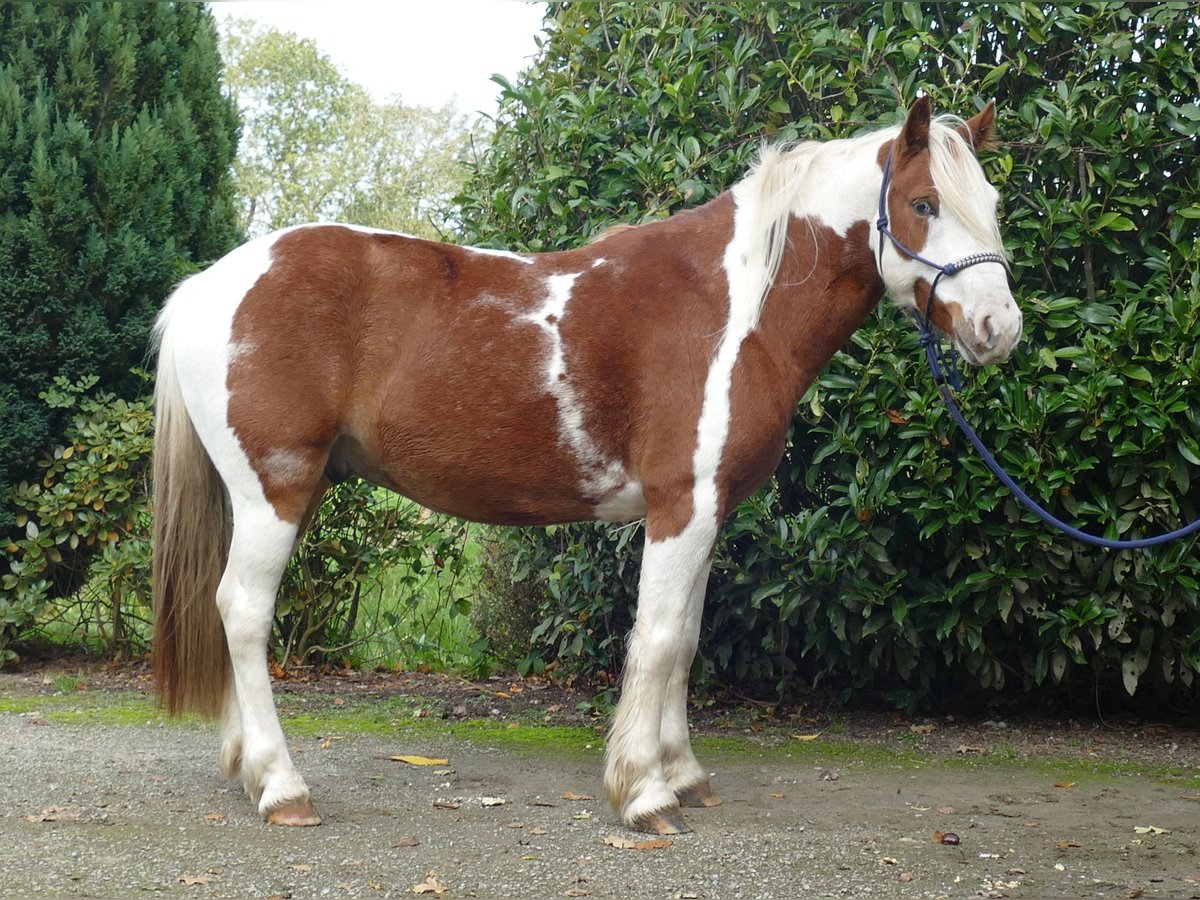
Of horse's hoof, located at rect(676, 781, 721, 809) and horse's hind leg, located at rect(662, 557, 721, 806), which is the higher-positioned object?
horse's hind leg, located at rect(662, 557, 721, 806)

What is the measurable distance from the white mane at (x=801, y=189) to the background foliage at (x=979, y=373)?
0.93 meters

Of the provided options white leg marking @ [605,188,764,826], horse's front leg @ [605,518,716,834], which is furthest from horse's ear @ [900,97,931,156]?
horse's front leg @ [605,518,716,834]

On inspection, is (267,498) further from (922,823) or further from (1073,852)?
(1073,852)

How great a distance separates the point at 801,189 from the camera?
161 inches

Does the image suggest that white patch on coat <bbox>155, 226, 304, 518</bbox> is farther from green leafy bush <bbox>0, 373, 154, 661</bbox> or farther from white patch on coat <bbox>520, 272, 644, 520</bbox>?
green leafy bush <bbox>0, 373, 154, 661</bbox>

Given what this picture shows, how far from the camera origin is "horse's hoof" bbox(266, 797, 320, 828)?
152 inches

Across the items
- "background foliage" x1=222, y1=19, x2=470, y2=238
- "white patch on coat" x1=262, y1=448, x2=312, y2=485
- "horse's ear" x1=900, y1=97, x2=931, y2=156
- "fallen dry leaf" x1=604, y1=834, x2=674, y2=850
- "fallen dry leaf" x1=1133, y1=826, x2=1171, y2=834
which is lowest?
"fallen dry leaf" x1=604, y1=834, x2=674, y2=850

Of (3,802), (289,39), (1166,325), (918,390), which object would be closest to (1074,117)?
(1166,325)

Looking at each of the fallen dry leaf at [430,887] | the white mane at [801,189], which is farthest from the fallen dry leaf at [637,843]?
the white mane at [801,189]

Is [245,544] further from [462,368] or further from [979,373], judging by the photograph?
[979,373]

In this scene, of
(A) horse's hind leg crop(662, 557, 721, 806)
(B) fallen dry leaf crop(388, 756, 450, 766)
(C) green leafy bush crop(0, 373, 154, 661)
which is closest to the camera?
(A) horse's hind leg crop(662, 557, 721, 806)

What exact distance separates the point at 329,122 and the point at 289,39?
7.82ft

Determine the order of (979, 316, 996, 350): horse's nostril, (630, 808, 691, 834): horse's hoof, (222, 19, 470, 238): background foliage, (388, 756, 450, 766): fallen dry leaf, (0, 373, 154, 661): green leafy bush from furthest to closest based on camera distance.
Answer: (222, 19, 470, 238): background foliage < (0, 373, 154, 661): green leafy bush < (388, 756, 450, 766): fallen dry leaf < (630, 808, 691, 834): horse's hoof < (979, 316, 996, 350): horse's nostril

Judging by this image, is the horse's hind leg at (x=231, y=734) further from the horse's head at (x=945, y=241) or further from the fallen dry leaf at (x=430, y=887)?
the horse's head at (x=945, y=241)
